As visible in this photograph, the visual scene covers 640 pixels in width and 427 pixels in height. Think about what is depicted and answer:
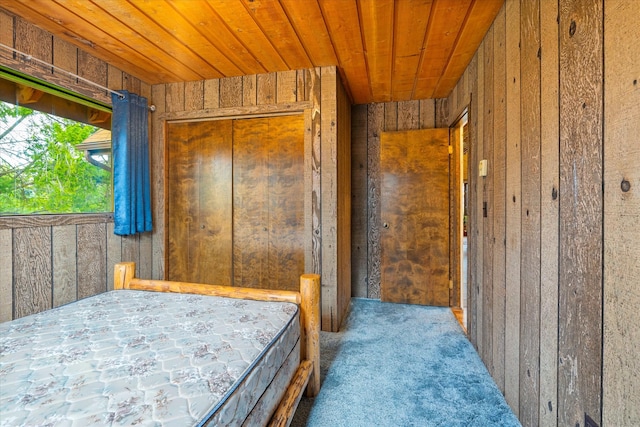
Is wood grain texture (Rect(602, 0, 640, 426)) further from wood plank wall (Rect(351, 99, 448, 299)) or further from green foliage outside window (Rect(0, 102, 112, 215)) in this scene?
green foliage outside window (Rect(0, 102, 112, 215))

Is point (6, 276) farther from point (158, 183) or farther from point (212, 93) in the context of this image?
point (212, 93)

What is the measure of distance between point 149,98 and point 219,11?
5.16ft

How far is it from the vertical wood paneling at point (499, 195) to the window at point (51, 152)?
3.02 meters

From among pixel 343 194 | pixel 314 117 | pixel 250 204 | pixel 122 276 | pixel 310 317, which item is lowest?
pixel 310 317

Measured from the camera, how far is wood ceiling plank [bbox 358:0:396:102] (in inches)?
66.4

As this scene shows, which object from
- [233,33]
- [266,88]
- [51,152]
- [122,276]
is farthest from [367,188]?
[51,152]

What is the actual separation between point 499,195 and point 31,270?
3078 millimetres

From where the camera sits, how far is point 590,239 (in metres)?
0.94

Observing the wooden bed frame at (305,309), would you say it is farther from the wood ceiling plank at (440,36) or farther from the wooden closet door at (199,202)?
the wood ceiling plank at (440,36)

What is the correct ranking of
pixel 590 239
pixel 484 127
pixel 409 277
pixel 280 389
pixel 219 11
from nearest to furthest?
1. pixel 590 239
2. pixel 280 389
3. pixel 219 11
4. pixel 484 127
5. pixel 409 277

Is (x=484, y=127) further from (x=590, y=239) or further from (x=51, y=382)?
(x=51, y=382)

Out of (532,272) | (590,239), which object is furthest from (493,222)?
(590,239)

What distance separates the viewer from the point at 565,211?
1066 millimetres

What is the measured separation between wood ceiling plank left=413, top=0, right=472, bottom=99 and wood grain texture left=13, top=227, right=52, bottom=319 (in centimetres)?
297
